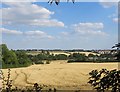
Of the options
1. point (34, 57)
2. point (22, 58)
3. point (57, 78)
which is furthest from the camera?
point (34, 57)

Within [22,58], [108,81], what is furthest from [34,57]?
[108,81]

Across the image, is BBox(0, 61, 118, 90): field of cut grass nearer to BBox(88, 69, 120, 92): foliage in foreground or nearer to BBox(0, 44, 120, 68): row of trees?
BBox(0, 44, 120, 68): row of trees

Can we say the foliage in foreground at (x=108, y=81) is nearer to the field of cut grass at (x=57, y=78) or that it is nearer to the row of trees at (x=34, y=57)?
the field of cut grass at (x=57, y=78)

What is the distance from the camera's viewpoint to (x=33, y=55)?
68.1 metres

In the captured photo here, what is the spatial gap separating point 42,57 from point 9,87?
72.5 meters

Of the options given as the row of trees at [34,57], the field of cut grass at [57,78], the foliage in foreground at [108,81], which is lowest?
the field of cut grass at [57,78]

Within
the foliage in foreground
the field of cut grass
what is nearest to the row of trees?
the field of cut grass

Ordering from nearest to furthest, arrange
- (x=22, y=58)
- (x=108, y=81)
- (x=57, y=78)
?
(x=108, y=81)
(x=57, y=78)
(x=22, y=58)

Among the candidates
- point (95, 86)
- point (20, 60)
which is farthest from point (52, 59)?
point (95, 86)

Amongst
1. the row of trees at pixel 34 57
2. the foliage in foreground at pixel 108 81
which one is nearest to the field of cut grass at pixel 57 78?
the row of trees at pixel 34 57

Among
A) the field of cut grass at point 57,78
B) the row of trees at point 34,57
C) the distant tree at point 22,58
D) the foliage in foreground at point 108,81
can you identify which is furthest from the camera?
the distant tree at point 22,58

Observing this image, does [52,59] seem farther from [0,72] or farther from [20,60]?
[0,72]

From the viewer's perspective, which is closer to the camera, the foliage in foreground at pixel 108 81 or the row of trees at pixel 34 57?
the foliage in foreground at pixel 108 81

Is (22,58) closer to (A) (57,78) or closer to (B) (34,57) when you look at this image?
(B) (34,57)
